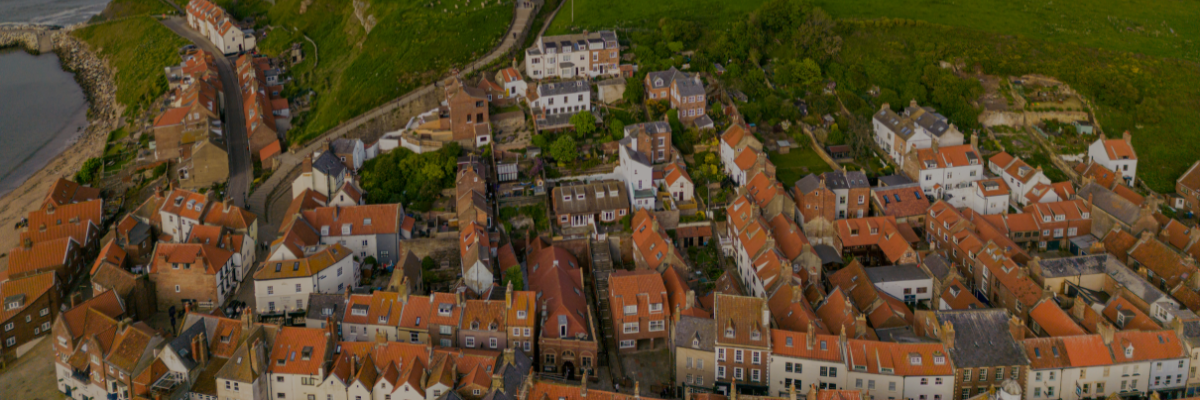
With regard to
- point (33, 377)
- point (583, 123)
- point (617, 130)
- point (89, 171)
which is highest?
point (583, 123)

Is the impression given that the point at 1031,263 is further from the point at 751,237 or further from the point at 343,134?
the point at 343,134

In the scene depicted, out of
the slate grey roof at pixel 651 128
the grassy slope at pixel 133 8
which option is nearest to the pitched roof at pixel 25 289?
the slate grey roof at pixel 651 128

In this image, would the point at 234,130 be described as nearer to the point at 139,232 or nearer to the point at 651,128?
the point at 139,232

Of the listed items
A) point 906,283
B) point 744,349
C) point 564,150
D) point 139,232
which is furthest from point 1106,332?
point 139,232

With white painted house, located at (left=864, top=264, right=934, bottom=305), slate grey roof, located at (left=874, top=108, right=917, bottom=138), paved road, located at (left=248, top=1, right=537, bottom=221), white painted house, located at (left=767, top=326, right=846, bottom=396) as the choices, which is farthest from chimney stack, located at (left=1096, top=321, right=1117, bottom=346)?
paved road, located at (left=248, top=1, right=537, bottom=221)

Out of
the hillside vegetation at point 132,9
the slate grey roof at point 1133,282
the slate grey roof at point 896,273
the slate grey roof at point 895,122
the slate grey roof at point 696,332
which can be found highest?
the hillside vegetation at point 132,9

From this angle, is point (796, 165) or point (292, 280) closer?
point (292, 280)

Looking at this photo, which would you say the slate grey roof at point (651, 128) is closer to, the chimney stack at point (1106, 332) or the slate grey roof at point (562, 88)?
the slate grey roof at point (562, 88)

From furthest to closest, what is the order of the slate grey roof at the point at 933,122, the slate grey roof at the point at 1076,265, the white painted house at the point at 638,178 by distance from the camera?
the slate grey roof at the point at 933,122 → the white painted house at the point at 638,178 → the slate grey roof at the point at 1076,265
